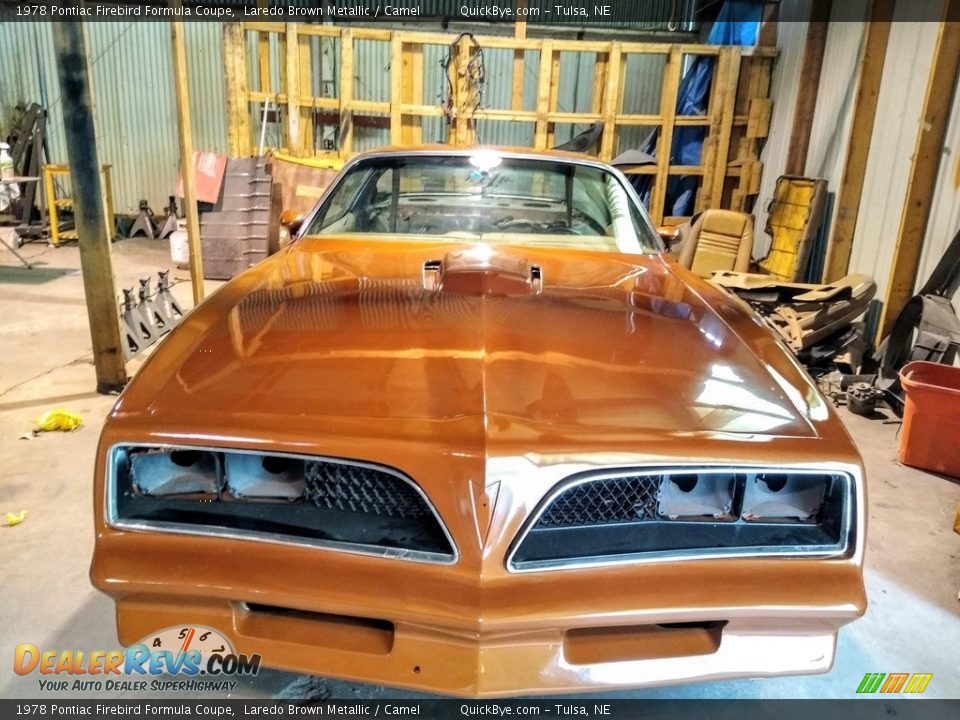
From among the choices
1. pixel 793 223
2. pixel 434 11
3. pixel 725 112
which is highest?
pixel 434 11

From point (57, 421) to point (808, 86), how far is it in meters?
6.69

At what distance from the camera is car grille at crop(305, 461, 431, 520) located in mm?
1461

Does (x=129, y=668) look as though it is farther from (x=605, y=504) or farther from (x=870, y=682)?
(x=870, y=682)

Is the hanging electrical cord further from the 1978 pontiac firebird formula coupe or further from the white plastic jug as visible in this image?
the 1978 pontiac firebird formula coupe

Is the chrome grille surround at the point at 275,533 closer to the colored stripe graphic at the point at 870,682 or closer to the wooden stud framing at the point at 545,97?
the colored stripe graphic at the point at 870,682

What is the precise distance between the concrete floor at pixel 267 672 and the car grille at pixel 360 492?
2.37ft

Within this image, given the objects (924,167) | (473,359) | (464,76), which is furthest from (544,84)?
(473,359)

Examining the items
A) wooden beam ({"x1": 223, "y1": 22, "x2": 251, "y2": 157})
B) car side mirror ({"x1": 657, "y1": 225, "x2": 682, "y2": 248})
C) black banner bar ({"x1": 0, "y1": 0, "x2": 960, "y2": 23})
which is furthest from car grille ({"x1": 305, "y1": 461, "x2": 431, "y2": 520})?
black banner bar ({"x1": 0, "y1": 0, "x2": 960, "y2": 23})

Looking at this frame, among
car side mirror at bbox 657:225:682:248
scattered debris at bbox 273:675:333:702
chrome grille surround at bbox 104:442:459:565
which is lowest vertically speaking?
scattered debris at bbox 273:675:333:702

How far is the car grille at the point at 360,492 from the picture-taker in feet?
4.79

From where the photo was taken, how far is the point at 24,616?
7.00 ft

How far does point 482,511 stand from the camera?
130cm

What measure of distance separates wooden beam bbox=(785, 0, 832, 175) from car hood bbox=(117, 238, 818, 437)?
519 centimetres

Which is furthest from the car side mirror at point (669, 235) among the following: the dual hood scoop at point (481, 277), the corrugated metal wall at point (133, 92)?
the corrugated metal wall at point (133, 92)
